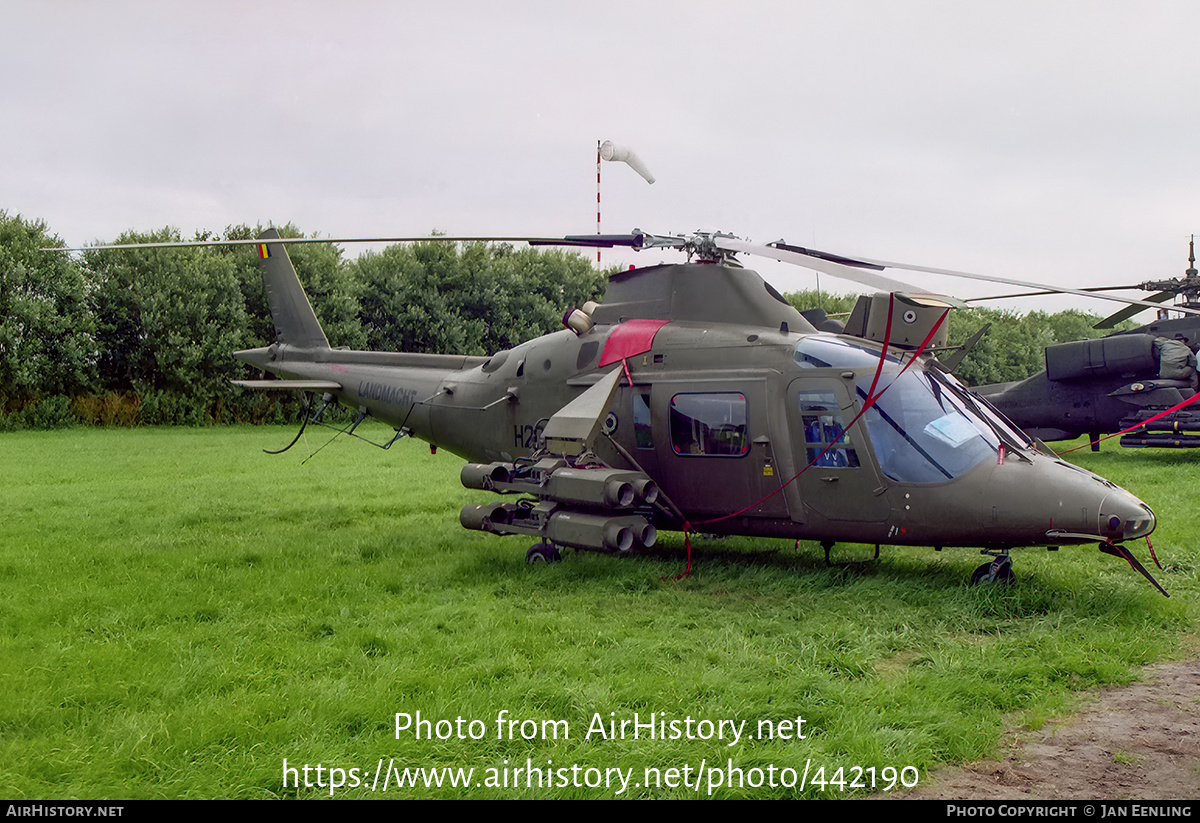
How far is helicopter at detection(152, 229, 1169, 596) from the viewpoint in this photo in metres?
6.98

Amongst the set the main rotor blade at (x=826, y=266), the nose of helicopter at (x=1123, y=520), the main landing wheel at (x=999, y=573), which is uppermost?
the main rotor blade at (x=826, y=266)

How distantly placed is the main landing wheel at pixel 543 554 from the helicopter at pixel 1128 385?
13555 millimetres

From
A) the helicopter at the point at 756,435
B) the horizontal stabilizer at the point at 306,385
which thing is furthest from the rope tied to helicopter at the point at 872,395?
the horizontal stabilizer at the point at 306,385

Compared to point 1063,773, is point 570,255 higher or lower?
higher

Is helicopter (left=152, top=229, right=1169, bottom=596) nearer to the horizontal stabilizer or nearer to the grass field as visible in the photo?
the grass field

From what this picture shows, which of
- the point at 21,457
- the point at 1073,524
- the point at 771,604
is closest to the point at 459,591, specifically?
the point at 771,604

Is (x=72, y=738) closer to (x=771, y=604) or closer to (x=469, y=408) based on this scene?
(x=771, y=604)

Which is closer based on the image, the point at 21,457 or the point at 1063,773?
the point at 1063,773

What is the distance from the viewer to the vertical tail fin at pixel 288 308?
43.8 ft

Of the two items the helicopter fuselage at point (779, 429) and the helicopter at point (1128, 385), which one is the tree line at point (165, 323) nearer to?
the helicopter at point (1128, 385)

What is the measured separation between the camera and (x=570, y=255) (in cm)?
3806
